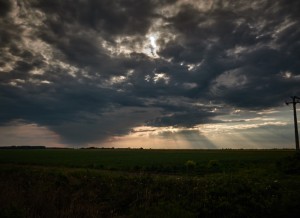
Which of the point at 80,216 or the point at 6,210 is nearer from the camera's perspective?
the point at 6,210

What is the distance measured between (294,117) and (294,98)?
4.02 metres

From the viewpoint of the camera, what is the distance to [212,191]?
16.3 meters

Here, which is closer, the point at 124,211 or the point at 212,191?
the point at 124,211

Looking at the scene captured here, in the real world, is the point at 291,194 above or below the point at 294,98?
below

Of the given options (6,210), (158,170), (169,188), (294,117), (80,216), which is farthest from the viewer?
(294,117)

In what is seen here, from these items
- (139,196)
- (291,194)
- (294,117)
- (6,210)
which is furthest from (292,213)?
(294,117)

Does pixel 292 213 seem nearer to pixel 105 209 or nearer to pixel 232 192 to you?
pixel 232 192

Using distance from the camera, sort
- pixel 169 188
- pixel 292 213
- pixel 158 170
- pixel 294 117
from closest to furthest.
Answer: pixel 292 213 < pixel 169 188 < pixel 158 170 < pixel 294 117

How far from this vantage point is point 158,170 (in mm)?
34500

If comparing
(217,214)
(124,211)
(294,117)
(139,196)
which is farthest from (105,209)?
(294,117)

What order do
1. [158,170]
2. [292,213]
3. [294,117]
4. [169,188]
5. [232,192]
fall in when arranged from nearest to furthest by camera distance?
[292,213] → [232,192] → [169,188] → [158,170] → [294,117]

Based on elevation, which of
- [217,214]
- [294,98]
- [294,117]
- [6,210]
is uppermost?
[294,98]

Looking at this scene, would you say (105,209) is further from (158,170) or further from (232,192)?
(158,170)

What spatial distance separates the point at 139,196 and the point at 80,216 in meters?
5.74
